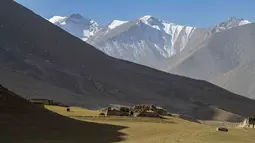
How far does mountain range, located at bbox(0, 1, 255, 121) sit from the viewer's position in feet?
404

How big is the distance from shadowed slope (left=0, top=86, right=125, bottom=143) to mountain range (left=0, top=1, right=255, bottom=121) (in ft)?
250

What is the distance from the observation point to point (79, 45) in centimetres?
18588

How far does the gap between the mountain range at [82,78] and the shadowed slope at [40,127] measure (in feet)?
250

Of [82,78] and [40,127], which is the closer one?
[40,127]

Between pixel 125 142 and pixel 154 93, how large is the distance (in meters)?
130

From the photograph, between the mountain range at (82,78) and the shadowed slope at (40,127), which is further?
the mountain range at (82,78)

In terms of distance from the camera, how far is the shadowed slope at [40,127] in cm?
2609

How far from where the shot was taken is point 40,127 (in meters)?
28.9

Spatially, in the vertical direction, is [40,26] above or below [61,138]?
above

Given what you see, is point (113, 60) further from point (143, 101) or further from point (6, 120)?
point (6, 120)

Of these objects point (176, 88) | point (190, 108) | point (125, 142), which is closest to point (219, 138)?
point (125, 142)

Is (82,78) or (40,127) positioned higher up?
(82,78)

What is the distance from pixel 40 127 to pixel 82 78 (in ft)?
390

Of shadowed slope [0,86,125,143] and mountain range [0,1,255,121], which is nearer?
shadowed slope [0,86,125,143]
